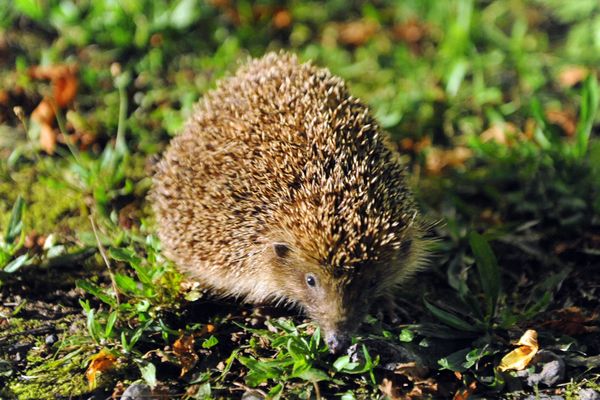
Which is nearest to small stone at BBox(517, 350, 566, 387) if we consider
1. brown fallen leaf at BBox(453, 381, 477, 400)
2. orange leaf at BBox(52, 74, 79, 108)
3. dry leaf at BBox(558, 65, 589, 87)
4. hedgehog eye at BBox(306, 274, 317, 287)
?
brown fallen leaf at BBox(453, 381, 477, 400)

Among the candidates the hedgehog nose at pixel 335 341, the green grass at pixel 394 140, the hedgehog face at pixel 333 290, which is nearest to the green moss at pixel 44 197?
the green grass at pixel 394 140

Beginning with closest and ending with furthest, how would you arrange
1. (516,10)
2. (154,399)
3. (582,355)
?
1. (154,399)
2. (582,355)
3. (516,10)

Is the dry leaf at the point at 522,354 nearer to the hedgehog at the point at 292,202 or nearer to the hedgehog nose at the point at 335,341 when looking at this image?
the hedgehog at the point at 292,202

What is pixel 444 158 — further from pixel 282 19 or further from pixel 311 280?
pixel 282 19

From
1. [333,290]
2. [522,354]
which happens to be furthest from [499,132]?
[333,290]

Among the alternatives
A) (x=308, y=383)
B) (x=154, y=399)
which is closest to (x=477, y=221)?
(x=308, y=383)

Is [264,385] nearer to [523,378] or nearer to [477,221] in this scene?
[523,378]

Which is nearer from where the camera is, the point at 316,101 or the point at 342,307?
the point at 342,307
